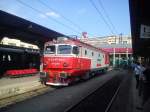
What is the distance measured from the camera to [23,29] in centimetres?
2734

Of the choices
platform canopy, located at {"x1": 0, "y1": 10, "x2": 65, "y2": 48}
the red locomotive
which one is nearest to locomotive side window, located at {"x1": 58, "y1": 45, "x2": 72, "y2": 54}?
the red locomotive

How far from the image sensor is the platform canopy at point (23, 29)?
79.4 ft

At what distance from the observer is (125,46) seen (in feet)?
254

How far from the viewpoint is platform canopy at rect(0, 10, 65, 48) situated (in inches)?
952

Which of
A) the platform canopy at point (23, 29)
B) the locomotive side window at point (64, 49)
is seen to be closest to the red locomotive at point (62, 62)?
the locomotive side window at point (64, 49)

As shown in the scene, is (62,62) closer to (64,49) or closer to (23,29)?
(64,49)

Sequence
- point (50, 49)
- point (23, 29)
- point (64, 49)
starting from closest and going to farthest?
point (64, 49) < point (50, 49) < point (23, 29)

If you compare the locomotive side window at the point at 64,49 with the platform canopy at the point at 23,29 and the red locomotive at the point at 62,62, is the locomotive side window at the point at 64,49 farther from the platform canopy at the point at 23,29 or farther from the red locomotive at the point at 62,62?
the platform canopy at the point at 23,29

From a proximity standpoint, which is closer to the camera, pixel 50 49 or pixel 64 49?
pixel 64 49

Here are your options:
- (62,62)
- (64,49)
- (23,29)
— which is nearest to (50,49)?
(64,49)


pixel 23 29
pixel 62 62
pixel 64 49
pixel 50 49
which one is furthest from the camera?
pixel 23 29

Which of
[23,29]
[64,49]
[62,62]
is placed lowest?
[62,62]

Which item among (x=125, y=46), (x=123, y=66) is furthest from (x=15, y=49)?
(x=125, y=46)

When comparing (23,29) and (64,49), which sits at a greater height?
(23,29)
